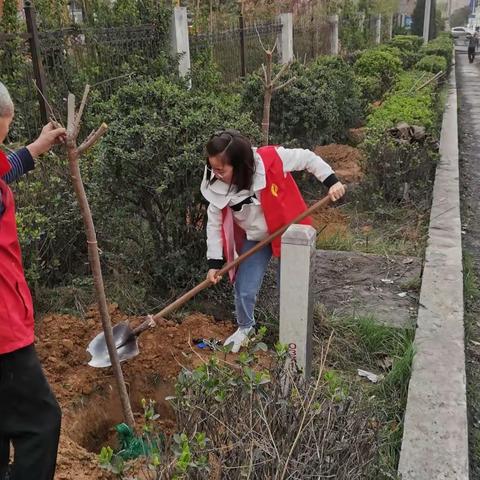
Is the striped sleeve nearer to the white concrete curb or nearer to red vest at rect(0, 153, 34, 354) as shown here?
red vest at rect(0, 153, 34, 354)

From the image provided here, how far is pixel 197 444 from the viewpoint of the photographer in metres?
1.71

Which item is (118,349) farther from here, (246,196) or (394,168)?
Answer: (394,168)

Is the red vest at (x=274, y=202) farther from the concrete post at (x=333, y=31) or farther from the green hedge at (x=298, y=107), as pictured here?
the concrete post at (x=333, y=31)

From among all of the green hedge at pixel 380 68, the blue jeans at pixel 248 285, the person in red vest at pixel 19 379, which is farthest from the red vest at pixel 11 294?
the green hedge at pixel 380 68

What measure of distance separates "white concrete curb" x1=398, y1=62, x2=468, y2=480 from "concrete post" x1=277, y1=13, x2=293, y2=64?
852 cm

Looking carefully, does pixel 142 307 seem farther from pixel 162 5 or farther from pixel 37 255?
pixel 162 5

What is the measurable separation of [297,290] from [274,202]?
86 centimetres

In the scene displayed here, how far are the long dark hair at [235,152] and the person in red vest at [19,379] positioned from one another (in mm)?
1157

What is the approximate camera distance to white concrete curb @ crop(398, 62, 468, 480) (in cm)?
253

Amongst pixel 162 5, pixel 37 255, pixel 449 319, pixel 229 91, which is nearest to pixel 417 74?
pixel 229 91

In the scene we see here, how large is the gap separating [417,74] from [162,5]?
7.02m

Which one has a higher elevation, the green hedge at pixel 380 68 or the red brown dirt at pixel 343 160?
Result: the green hedge at pixel 380 68

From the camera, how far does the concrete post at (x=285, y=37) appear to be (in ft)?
41.2

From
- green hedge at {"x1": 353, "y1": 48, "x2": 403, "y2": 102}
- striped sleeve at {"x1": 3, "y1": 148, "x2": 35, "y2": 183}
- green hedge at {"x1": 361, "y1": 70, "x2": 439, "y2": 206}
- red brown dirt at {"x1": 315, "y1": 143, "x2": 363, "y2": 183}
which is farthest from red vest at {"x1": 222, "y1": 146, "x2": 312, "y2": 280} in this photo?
green hedge at {"x1": 353, "y1": 48, "x2": 403, "y2": 102}
